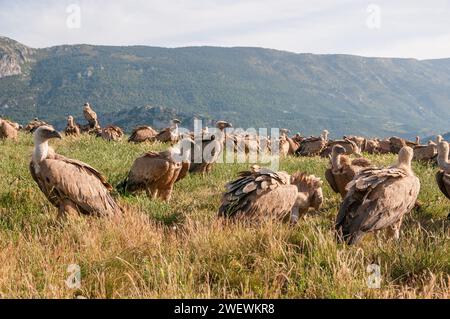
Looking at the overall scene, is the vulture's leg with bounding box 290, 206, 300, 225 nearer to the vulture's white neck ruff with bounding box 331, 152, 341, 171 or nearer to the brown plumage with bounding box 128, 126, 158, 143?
the vulture's white neck ruff with bounding box 331, 152, 341, 171

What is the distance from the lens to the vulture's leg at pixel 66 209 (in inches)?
246

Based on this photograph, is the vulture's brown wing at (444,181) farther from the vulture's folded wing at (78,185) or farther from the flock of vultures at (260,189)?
the vulture's folded wing at (78,185)

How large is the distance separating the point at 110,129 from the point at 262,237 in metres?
14.4

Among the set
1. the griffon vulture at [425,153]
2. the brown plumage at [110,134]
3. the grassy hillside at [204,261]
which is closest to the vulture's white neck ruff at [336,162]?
the grassy hillside at [204,261]

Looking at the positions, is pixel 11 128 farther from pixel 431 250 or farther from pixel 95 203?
pixel 431 250

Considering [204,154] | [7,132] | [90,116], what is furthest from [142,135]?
[204,154]

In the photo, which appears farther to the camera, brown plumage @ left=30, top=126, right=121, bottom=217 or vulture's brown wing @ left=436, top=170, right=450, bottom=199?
vulture's brown wing @ left=436, top=170, right=450, bottom=199

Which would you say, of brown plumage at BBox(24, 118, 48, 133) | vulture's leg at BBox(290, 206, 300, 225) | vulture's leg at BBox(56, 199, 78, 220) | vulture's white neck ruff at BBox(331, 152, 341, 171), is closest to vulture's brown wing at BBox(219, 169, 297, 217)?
vulture's leg at BBox(290, 206, 300, 225)

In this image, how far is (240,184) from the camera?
21.9 ft

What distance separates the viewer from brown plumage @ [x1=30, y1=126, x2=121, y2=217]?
622 centimetres

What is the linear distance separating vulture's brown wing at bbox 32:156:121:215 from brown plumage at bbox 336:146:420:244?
9.80ft

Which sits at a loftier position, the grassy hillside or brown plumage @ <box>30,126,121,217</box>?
brown plumage @ <box>30,126,121,217</box>
